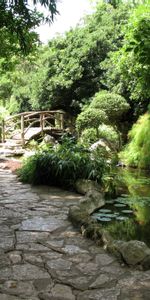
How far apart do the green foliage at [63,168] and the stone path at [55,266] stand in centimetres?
179

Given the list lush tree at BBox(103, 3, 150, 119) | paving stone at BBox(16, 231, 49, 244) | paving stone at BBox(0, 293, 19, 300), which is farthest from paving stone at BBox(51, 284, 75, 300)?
lush tree at BBox(103, 3, 150, 119)

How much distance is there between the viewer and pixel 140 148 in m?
11.3

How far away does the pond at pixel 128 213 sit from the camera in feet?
14.6

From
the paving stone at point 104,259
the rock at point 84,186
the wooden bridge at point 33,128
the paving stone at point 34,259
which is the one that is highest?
the wooden bridge at point 33,128

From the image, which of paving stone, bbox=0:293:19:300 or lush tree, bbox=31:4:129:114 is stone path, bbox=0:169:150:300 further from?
lush tree, bbox=31:4:129:114

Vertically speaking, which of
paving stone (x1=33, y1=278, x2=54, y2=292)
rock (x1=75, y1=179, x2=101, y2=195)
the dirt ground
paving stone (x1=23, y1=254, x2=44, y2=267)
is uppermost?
the dirt ground

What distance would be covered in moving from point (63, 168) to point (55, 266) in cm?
354

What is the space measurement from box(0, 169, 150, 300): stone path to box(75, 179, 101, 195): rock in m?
1.41

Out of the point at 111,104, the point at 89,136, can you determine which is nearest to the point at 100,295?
the point at 89,136

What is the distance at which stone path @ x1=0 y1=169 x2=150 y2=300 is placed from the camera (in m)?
2.59

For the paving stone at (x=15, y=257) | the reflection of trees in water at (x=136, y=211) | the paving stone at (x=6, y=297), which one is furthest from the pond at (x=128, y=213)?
the paving stone at (x=6, y=297)

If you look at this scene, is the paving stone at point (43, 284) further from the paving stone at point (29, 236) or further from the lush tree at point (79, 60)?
the lush tree at point (79, 60)

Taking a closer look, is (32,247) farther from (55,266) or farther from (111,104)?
(111,104)

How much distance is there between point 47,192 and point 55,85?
34.3 feet
